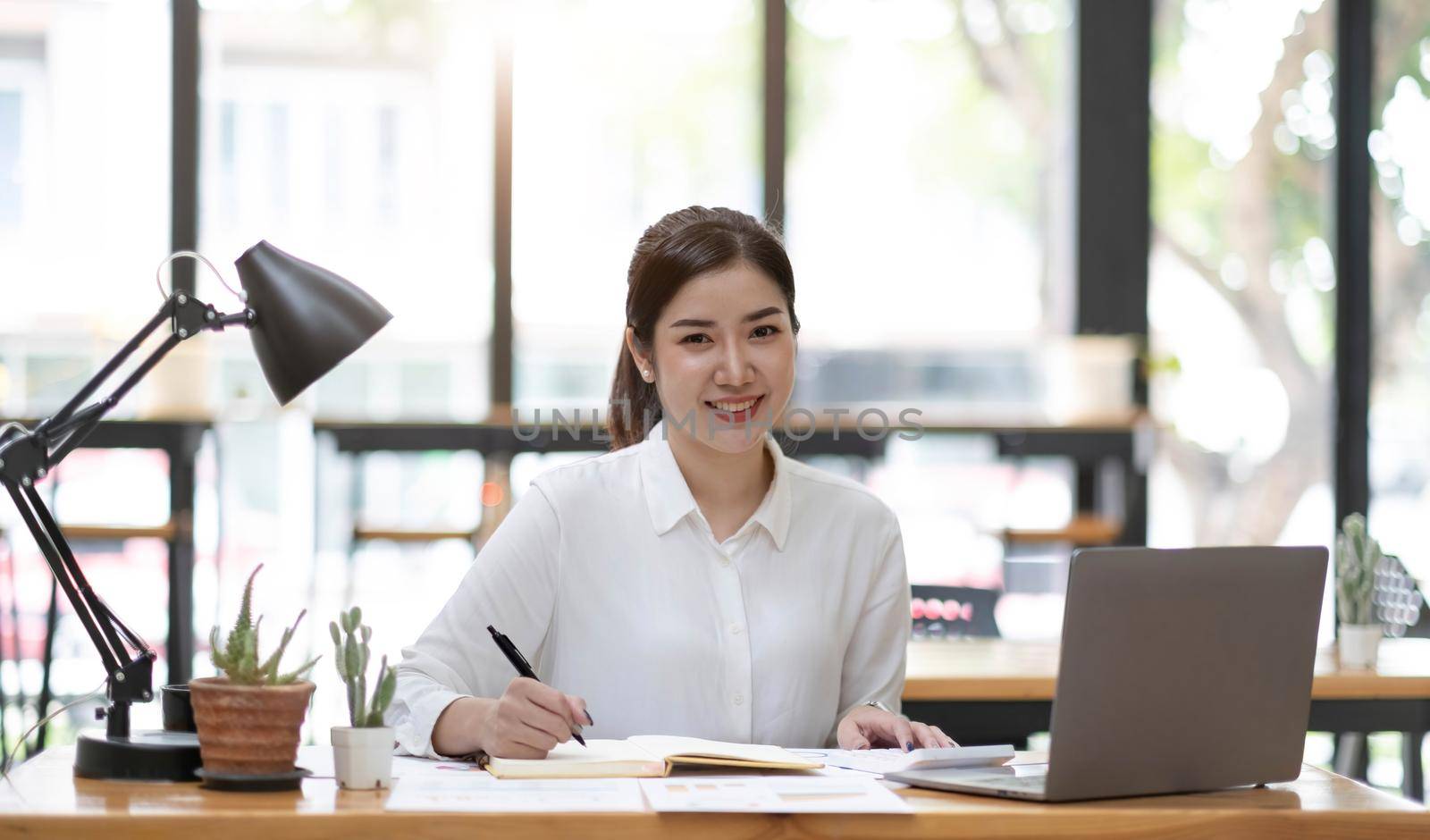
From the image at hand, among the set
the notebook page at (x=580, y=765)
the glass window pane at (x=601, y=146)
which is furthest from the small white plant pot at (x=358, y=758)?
the glass window pane at (x=601, y=146)

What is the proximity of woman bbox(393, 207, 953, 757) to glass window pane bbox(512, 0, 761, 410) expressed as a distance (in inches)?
149

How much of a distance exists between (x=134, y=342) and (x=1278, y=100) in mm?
5360

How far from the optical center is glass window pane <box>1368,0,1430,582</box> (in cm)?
568

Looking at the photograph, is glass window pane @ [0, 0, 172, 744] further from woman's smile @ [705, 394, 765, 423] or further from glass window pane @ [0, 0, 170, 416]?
woman's smile @ [705, 394, 765, 423]

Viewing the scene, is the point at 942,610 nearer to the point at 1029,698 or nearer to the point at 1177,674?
the point at 1029,698

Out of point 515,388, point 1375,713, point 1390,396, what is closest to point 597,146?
point 515,388

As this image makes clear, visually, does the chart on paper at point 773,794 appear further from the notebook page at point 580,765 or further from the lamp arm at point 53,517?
the lamp arm at point 53,517

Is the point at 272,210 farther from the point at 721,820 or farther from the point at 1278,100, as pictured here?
the point at 721,820

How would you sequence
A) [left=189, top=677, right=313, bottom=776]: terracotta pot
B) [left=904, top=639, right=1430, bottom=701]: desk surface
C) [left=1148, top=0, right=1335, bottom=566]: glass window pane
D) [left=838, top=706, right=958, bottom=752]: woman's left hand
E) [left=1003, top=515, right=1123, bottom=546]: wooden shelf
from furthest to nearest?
[left=1148, top=0, right=1335, bottom=566]: glass window pane < [left=1003, top=515, right=1123, bottom=546]: wooden shelf < [left=904, top=639, right=1430, bottom=701]: desk surface < [left=838, top=706, right=958, bottom=752]: woman's left hand < [left=189, top=677, right=313, bottom=776]: terracotta pot

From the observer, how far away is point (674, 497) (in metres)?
2.03

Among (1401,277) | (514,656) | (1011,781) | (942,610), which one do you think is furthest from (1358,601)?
(1401,277)

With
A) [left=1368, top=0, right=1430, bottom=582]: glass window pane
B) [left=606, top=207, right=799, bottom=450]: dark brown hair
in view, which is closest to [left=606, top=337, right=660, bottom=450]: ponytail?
[left=606, top=207, right=799, bottom=450]: dark brown hair

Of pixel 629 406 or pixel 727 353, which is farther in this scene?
pixel 629 406

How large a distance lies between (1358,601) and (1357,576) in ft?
0.16
